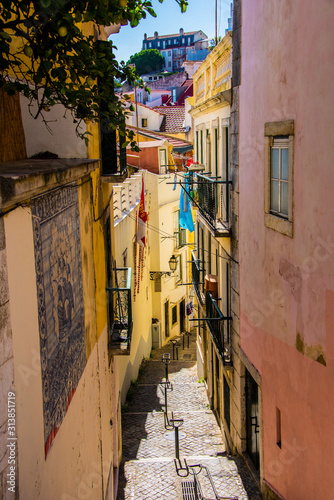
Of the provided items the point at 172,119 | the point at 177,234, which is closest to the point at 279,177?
the point at 177,234

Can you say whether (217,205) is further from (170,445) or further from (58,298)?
(58,298)

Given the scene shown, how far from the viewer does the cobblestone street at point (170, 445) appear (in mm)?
10344

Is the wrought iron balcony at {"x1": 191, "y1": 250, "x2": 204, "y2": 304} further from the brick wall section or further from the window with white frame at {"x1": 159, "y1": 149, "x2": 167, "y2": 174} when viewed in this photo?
the brick wall section

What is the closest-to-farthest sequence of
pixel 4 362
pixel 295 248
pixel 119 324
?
pixel 4 362, pixel 295 248, pixel 119 324

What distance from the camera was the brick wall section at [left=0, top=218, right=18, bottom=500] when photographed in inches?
135

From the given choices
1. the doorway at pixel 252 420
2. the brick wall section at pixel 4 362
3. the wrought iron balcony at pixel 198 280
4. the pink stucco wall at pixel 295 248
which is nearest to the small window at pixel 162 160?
the wrought iron balcony at pixel 198 280

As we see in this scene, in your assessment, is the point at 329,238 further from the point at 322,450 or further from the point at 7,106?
the point at 7,106

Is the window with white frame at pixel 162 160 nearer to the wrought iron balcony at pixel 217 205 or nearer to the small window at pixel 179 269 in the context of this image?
the small window at pixel 179 269

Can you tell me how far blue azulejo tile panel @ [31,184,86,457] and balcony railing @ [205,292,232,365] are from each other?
581 centimetres

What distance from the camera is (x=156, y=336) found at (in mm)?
26234

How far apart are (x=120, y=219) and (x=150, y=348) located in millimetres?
11922

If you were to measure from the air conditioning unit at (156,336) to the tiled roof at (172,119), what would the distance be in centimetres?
1907

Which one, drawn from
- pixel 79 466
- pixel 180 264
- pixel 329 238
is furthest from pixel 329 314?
pixel 180 264

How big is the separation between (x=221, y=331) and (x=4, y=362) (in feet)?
32.1
